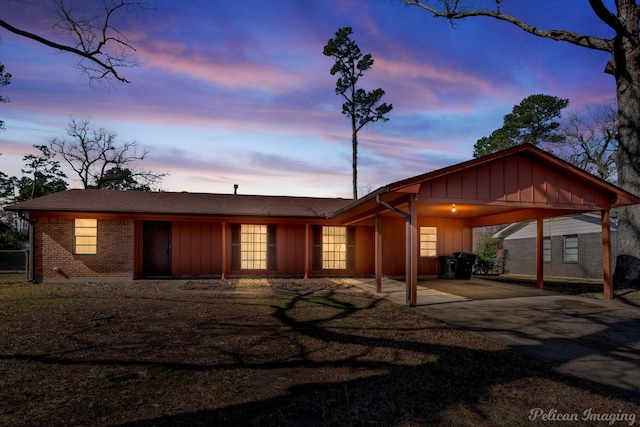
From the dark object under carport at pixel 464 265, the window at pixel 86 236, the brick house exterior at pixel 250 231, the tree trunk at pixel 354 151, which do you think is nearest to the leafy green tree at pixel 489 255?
the brick house exterior at pixel 250 231

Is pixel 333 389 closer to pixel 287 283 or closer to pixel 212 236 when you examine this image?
pixel 287 283

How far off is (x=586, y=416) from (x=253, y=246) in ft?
45.5

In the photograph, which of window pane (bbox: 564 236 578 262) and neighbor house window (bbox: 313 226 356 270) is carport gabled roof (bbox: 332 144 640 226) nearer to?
neighbor house window (bbox: 313 226 356 270)

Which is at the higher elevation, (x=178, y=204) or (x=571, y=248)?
(x=178, y=204)

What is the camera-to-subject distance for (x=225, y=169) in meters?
25.8

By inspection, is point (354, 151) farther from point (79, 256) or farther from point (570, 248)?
point (79, 256)

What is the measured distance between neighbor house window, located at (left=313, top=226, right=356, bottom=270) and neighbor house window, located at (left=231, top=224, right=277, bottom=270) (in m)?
1.90

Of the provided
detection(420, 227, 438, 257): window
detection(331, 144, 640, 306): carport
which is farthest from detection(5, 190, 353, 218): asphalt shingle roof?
detection(331, 144, 640, 306): carport

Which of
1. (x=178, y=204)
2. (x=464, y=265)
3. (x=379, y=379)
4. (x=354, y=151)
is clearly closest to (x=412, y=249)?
(x=379, y=379)

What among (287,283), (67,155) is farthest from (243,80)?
(67,155)

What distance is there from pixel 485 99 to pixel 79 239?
59.7ft

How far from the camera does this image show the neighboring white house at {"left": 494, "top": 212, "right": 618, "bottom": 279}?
19.2m

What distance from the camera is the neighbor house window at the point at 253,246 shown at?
16125 mm

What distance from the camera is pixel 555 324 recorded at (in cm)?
743
